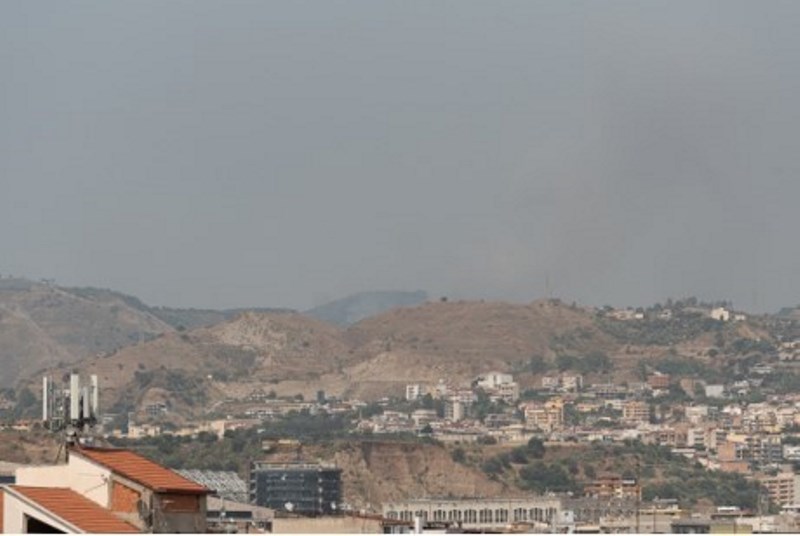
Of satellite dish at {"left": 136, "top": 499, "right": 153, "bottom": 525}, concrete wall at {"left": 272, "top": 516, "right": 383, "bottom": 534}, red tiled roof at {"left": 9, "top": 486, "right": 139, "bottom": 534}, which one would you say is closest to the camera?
red tiled roof at {"left": 9, "top": 486, "right": 139, "bottom": 534}

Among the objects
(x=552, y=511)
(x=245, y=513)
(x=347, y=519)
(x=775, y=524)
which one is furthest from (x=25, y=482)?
(x=552, y=511)

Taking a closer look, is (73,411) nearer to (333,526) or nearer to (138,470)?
(138,470)

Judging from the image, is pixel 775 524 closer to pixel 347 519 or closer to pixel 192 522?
pixel 347 519

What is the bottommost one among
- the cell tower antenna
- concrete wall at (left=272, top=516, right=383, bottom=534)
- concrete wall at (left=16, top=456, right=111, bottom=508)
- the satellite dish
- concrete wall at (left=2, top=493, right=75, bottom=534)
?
concrete wall at (left=2, top=493, right=75, bottom=534)

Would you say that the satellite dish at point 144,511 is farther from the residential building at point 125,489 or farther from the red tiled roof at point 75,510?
the red tiled roof at point 75,510

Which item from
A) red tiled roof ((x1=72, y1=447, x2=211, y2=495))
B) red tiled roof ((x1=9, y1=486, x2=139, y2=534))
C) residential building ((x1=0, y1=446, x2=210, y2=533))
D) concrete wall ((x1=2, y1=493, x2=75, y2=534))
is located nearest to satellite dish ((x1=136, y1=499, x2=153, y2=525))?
residential building ((x1=0, y1=446, x2=210, y2=533))

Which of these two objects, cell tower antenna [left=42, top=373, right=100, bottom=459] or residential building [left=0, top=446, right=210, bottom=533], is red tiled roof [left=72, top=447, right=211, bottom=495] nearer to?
→ residential building [left=0, top=446, right=210, bottom=533]

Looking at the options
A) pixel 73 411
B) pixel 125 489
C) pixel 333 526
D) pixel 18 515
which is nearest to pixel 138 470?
pixel 125 489

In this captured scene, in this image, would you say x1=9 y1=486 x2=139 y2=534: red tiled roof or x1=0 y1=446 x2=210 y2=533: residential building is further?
x1=0 y1=446 x2=210 y2=533: residential building

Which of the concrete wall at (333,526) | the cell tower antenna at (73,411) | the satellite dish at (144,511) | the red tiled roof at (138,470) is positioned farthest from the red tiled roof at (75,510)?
the concrete wall at (333,526)
